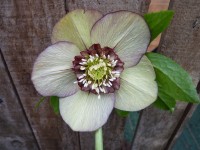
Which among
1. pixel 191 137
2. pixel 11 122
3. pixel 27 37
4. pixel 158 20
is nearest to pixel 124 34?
pixel 158 20

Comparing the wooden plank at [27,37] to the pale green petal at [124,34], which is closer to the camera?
the pale green petal at [124,34]

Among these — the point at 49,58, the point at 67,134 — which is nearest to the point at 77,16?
the point at 49,58

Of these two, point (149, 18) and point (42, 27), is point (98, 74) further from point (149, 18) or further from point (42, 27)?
point (42, 27)

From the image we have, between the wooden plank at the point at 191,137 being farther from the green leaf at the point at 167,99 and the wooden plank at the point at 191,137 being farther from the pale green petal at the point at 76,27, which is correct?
the pale green petal at the point at 76,27

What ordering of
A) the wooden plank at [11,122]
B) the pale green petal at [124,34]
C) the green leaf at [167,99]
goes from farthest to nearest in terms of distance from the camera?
the wooden plank at [11,122], the green leaf at [167,99], the pale green petal at [124,34]

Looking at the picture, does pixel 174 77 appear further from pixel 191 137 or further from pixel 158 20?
pixel 191 137

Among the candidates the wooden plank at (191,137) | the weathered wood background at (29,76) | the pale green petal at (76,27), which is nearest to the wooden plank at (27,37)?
the weathered wood background at (29,76)

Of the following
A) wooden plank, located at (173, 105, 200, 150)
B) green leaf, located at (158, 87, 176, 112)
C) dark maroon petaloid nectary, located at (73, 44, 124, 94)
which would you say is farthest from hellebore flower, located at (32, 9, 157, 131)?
wooden plank, located at (173, 105, 200, 150)
